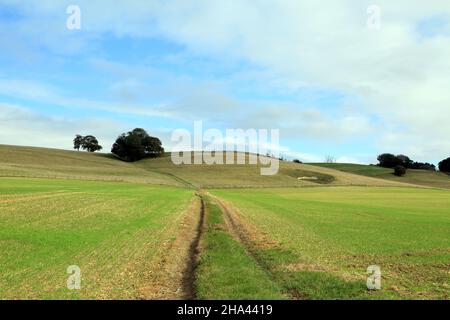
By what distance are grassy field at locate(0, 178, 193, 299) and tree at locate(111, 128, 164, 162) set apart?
140499 millimetres

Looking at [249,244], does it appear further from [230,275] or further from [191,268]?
[230,275]

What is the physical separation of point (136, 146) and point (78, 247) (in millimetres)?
158835

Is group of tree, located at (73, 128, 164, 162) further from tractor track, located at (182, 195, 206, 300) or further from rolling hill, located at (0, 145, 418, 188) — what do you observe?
tractor track, located at (182, 195, 206, 300)

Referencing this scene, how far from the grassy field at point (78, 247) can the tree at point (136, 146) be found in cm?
14050

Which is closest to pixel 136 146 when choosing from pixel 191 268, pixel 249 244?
pixel 249 244

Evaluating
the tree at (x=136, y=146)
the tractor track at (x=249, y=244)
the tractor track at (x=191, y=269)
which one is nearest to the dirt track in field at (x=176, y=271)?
the tractor track at (x=191, y=269)

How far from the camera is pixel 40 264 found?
1750cm

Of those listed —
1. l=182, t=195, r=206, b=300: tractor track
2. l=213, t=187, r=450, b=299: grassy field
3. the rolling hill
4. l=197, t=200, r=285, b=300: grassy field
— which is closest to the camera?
l=197, t=200, r=285, b=300: grassy field

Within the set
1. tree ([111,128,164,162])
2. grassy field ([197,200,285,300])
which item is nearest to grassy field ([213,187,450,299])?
grassy field ([197,200,285,300])

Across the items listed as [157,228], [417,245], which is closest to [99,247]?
[157,228]

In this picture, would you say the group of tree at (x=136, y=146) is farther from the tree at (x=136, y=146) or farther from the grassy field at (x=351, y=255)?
the grassy field at (x=351, y=255)

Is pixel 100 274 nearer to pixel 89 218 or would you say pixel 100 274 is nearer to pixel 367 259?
pixel 367 259

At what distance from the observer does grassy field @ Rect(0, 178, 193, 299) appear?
575 inches

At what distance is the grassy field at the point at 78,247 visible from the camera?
48.0 ft
